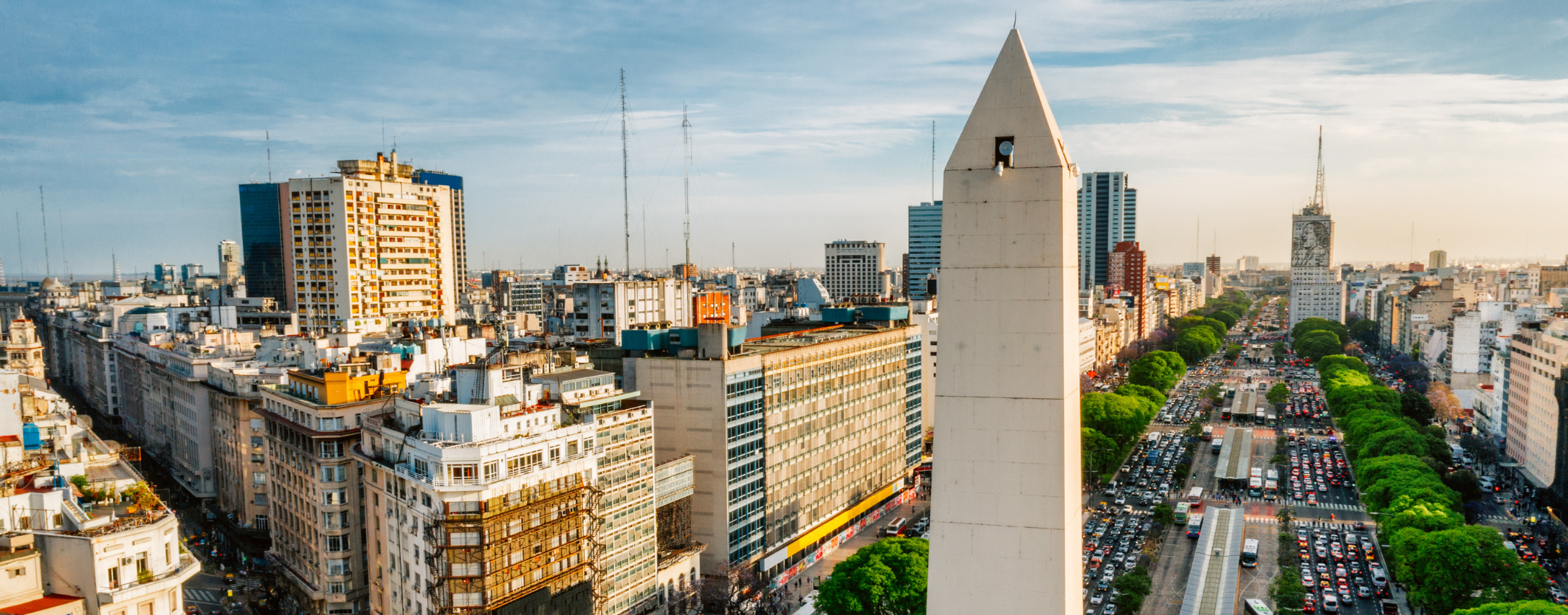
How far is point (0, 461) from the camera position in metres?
29.0

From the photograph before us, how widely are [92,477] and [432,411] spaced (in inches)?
686

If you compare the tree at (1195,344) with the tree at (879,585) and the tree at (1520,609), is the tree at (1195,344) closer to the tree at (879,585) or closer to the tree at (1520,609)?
the tree at (1520,609)

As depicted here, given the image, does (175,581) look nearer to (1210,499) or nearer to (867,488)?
(867,488)

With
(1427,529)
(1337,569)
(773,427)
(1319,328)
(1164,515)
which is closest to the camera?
(1427,529)

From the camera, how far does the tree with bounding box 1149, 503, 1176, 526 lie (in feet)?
192

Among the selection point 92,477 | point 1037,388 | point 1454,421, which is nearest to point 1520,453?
point 1454,421

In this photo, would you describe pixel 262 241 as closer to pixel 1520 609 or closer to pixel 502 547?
pixel 502 547

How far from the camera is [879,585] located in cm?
3856

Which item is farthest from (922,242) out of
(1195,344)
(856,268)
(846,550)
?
(846,550)

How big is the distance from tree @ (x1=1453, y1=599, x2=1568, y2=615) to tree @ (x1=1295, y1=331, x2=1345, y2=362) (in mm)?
119345

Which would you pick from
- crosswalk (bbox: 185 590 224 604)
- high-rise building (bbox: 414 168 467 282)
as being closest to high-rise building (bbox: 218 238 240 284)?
high-rise building (bbox: 414 168 467 282)

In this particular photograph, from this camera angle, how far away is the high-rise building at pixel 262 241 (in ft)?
368

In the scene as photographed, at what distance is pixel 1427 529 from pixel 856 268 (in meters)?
154

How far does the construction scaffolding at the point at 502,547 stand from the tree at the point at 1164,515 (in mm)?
39984
